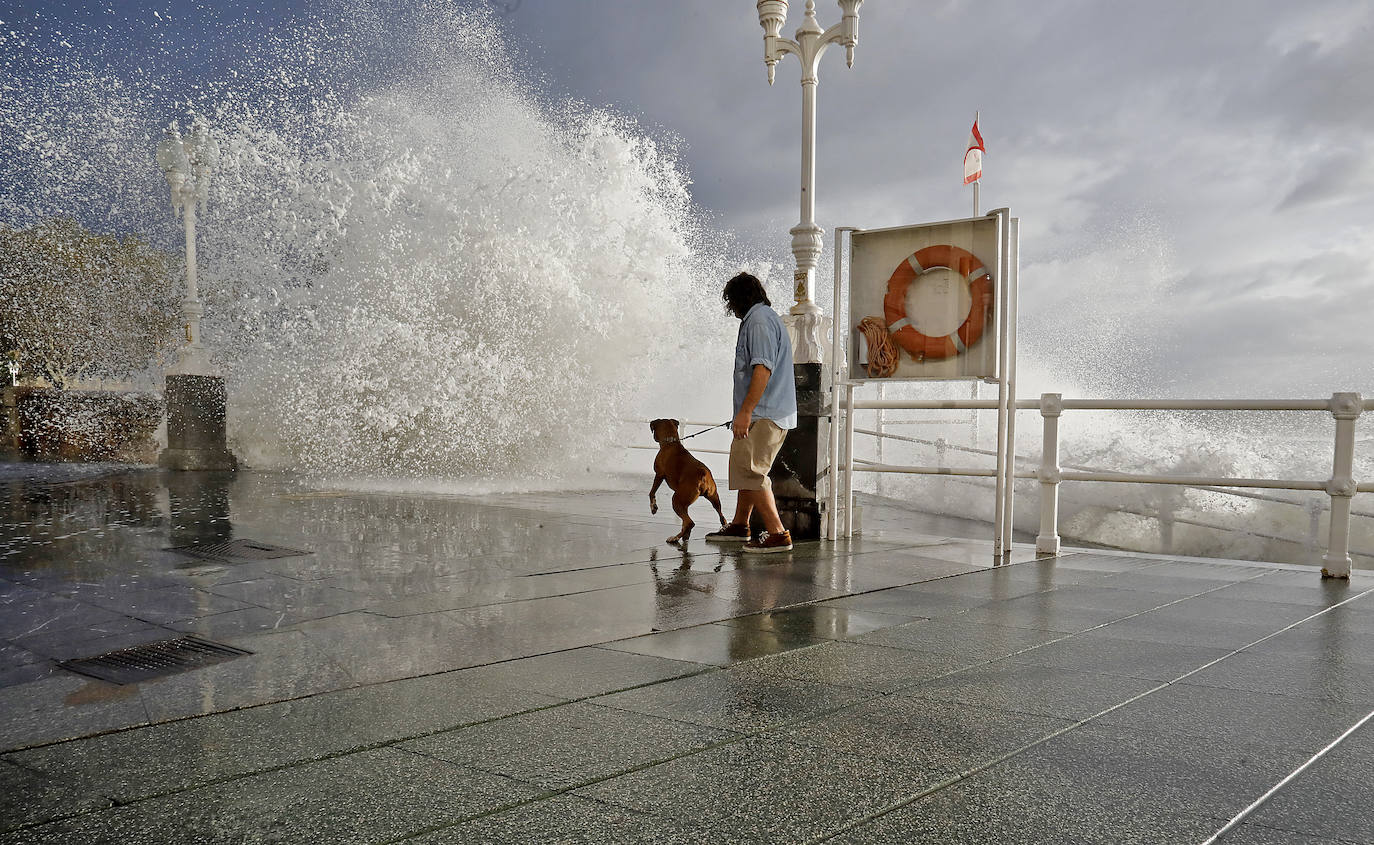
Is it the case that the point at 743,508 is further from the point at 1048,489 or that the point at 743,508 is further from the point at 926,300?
the point at 1048,489

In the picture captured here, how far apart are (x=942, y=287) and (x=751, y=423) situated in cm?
187

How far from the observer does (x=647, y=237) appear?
18.0 metres

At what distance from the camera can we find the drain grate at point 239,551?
238 inches

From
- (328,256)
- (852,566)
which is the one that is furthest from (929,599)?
(328,256)

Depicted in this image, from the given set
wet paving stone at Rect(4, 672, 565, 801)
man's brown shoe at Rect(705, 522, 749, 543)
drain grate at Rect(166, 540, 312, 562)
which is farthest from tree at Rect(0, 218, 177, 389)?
wet paving stone at Rect(4, 672, 565, 801)

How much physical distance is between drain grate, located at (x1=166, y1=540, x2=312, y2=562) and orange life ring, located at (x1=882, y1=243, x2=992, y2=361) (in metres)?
4.71

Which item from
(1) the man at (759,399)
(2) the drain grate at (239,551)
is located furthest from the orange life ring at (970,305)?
(2) the drain grate at (239,551)

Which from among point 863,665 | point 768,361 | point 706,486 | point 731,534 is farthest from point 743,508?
point 863,665

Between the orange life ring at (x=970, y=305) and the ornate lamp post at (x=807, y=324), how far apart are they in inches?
28.4

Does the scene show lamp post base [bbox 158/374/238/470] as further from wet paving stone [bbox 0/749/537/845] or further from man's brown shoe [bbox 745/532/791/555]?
wet paving stone [bbox 0/749/537/845]

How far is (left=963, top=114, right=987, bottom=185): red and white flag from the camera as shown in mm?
10320

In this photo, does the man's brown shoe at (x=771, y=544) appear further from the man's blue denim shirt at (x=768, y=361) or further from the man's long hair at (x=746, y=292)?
the man's long hair at (x=746, y=292)

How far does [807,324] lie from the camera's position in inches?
295

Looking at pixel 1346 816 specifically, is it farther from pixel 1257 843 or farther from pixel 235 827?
pixel 235 827
